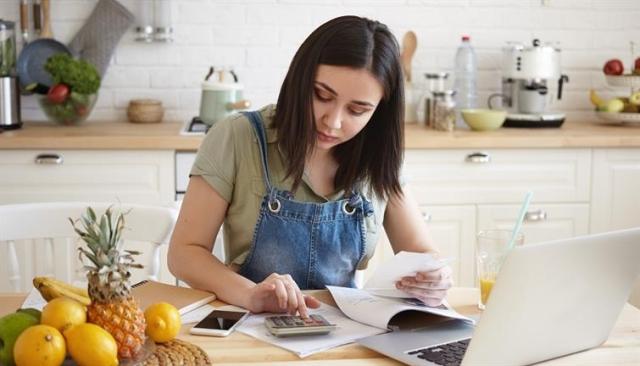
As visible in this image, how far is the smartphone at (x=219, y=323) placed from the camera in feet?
5.05

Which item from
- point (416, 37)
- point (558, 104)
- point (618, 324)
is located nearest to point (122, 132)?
point (416, 37)

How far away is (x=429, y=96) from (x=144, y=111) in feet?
3.78

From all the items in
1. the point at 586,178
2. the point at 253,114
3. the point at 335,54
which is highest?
the point at 335,54

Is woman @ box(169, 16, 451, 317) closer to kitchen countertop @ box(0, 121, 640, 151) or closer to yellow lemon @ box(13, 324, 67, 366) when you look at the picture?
yellow lemon @ box(13, 324, 67, 366)

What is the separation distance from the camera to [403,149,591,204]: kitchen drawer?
3.41 m

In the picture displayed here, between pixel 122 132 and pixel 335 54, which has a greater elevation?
pixel 335 54

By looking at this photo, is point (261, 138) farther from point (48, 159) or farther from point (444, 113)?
point (444, 113)

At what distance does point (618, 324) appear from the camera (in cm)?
167

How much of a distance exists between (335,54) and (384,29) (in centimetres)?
14

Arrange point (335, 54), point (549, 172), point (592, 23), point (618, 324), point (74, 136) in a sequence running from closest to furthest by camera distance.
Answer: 1. point (618, 324)
2. point (335, 54)
3. point (74, 136)
4. point (549, 172)
5. point (592, 23)

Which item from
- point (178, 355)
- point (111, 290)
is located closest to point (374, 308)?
point (178, 355)

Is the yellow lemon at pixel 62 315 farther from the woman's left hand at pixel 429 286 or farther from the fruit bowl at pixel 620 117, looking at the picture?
the fruit bowl at pixel 620 117

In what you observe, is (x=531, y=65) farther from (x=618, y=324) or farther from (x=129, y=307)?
(x=129, y=307)

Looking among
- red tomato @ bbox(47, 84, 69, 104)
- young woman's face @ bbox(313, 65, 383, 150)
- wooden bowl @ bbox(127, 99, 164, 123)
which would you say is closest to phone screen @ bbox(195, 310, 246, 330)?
young woman's face @ bbox(313, 65, 383, 150)
